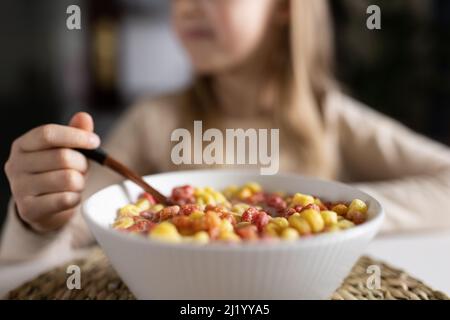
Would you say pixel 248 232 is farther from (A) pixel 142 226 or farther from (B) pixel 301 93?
(B) pixel 301 93

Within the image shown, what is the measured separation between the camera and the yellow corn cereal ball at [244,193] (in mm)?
588

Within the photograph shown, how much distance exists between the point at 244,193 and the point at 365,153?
57cm

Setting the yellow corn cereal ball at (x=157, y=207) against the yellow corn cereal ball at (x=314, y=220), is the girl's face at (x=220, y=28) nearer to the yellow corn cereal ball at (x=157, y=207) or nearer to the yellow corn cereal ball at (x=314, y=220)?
the yellow corn cereal ball at (x=157, y=207)

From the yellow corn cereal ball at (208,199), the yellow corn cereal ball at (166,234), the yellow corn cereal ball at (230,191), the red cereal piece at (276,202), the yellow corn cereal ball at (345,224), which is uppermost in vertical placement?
the yellow corn cereal ball at (166,234)

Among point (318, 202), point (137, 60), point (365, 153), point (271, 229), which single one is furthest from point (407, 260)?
point (137, 60)

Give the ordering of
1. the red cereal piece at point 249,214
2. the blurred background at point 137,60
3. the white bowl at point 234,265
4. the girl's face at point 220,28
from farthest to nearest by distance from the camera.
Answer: the blurred background at point 137,60
the girl's face at point 220,28
the red cereal piece at point 249,214
the white bowl at point 234,265

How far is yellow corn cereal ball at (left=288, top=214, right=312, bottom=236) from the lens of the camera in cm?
42

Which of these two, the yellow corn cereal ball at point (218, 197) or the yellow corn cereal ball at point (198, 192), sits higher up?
the yellow corn cereal ball at point (198, 192)

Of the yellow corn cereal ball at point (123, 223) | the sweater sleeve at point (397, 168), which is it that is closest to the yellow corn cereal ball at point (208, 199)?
the yellow corn cereal ball at point (123, 223)

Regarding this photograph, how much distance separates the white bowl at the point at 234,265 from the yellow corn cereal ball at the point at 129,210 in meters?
0.05

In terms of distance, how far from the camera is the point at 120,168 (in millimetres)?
557

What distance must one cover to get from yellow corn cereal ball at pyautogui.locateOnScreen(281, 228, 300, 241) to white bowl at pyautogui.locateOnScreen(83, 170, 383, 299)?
22 millimetres

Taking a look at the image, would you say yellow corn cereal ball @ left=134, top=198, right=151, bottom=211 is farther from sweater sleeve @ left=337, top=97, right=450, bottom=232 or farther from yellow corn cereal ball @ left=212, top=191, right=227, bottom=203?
sweater sleeve @ left=337, top=97, right=450, bottom=232

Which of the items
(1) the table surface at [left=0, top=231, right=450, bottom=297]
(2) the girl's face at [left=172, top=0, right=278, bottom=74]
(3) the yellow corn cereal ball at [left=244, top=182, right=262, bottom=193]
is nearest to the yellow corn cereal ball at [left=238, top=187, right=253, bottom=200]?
(3) the yellow corn cereal ball at [left=244, top=182, right=262, bottom=193]
